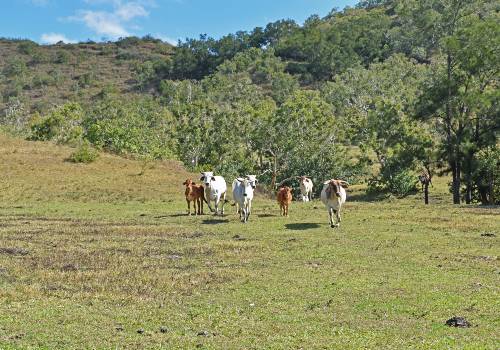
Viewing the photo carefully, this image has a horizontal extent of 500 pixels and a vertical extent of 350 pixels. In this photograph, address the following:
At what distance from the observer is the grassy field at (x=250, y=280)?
36.2 feet

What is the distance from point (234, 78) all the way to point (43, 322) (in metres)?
150

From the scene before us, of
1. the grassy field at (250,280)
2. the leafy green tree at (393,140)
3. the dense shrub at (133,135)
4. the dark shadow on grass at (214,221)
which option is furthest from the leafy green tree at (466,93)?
the dense shrub at (133,135)

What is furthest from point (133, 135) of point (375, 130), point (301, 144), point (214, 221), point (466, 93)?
point (214, 221)

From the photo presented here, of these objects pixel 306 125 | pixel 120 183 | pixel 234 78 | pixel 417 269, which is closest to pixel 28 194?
pixel 120 183

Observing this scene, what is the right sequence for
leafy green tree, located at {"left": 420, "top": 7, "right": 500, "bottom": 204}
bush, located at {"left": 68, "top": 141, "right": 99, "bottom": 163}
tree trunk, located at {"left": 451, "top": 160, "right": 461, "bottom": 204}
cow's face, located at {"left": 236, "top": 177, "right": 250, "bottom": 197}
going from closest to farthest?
cow's face, located at {"left": 236, "top": 177, "right": 250, "bottom": 197}
leafy green tree, located at {"left": 420, "top": 7, "right": 500, "bottom": 204}
tree trunk, located at {"left": 451, "top": 160, "right": 461, "bottom": 204}
bush, located at {"left": 68, "top": 141, "right": 99, "bottom": 163}

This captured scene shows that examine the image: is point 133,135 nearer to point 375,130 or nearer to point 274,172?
point 274,172

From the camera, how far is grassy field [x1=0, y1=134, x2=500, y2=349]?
1103 centimetres

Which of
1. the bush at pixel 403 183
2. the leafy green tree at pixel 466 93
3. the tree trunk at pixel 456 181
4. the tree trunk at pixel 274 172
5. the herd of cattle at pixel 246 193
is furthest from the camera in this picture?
the bush at pixel 403 183


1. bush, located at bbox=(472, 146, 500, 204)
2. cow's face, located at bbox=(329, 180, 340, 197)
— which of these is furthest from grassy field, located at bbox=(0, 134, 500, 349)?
bush, located at bbox=(472, 146, 500, 204)

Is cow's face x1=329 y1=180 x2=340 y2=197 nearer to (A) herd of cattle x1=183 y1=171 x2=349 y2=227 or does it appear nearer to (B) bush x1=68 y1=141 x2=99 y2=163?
(A) herd of cattle x1=183 y1=171 x2=349 y2=227

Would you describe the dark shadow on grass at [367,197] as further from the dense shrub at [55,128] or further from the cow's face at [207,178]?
the dense shrub at [55,128]

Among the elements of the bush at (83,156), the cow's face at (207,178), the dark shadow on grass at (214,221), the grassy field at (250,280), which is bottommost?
the grassy field at (250,280)

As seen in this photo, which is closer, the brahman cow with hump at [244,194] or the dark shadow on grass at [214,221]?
the dark shadow on grass at [214,221]

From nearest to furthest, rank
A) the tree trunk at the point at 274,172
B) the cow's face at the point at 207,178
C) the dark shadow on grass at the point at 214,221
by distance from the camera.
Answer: the dark shadow on grass at the point at 214,221, the cow's face at the point at 207,178, the tree trunk at the point at 274,172
